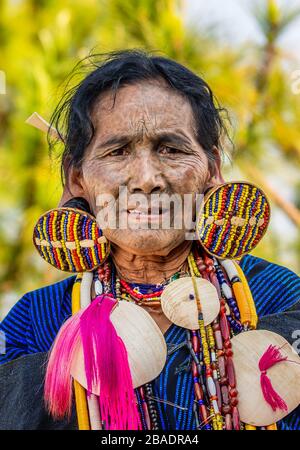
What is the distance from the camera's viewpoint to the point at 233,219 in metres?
2.24

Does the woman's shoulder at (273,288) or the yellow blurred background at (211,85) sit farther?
the yellow blurred background at (211,85)

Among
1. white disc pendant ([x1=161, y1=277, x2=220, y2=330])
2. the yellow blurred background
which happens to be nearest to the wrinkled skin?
white disc pendant ([x1=161, y1=277, x2=220, y2=330])

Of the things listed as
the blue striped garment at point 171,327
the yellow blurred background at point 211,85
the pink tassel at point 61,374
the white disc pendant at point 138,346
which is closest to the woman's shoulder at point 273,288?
the blue striped garment at point 171,327

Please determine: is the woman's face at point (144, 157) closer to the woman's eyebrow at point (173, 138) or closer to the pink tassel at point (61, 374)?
the woman's eyebrow at point (173, 138)

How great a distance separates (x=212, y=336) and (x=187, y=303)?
0.12 m

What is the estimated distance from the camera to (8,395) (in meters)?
2.13

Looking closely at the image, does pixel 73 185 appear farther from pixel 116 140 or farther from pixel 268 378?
pixel 268 378

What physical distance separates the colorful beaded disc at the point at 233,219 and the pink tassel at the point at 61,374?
0.49 m

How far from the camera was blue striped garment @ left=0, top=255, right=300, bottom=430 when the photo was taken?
2.04 metres

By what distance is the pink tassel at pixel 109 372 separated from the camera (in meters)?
1.97

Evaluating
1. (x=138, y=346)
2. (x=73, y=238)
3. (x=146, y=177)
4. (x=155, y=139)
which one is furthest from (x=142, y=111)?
(x=138, y=346)

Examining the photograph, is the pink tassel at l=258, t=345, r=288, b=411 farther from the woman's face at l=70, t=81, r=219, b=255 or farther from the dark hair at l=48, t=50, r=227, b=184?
the dark hair at l=48, t=50, r=227, b=184

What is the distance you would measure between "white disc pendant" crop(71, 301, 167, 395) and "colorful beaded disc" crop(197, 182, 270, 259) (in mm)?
320
